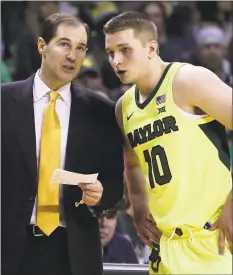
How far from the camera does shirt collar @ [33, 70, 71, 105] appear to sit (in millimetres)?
4387

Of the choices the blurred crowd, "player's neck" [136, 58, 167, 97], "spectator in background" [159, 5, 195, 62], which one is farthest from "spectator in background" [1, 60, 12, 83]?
"player's neck" [136, 58, 167, 97]

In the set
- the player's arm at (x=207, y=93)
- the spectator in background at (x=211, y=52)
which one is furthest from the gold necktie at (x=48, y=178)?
the spectator in background at (x=211, y=52)

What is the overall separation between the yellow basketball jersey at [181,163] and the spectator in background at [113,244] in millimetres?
1826

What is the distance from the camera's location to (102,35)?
27.3 feet

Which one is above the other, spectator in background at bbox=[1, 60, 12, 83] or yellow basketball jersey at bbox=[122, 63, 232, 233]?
spectator in background at bbox=[1, 60, 12, 83]

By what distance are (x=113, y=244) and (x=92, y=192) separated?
2004 mm

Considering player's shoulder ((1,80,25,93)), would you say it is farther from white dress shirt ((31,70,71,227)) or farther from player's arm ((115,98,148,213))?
player's arm ((115,98,148,213))

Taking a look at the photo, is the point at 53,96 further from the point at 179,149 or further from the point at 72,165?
the point at 179,149

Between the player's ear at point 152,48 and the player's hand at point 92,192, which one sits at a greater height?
the player's ear at point 152,48

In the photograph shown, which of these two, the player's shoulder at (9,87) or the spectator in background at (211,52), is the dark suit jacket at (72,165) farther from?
the spectator in background at (211,52)

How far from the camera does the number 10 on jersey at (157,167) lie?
4000 millimetres

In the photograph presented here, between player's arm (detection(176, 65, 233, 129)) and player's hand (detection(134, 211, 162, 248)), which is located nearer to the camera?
player's arm (detection(176, 65, 233, 129))

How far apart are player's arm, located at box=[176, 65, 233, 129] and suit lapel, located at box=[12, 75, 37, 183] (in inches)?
33.9

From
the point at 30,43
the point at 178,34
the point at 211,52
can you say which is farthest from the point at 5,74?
the point at 178,34
